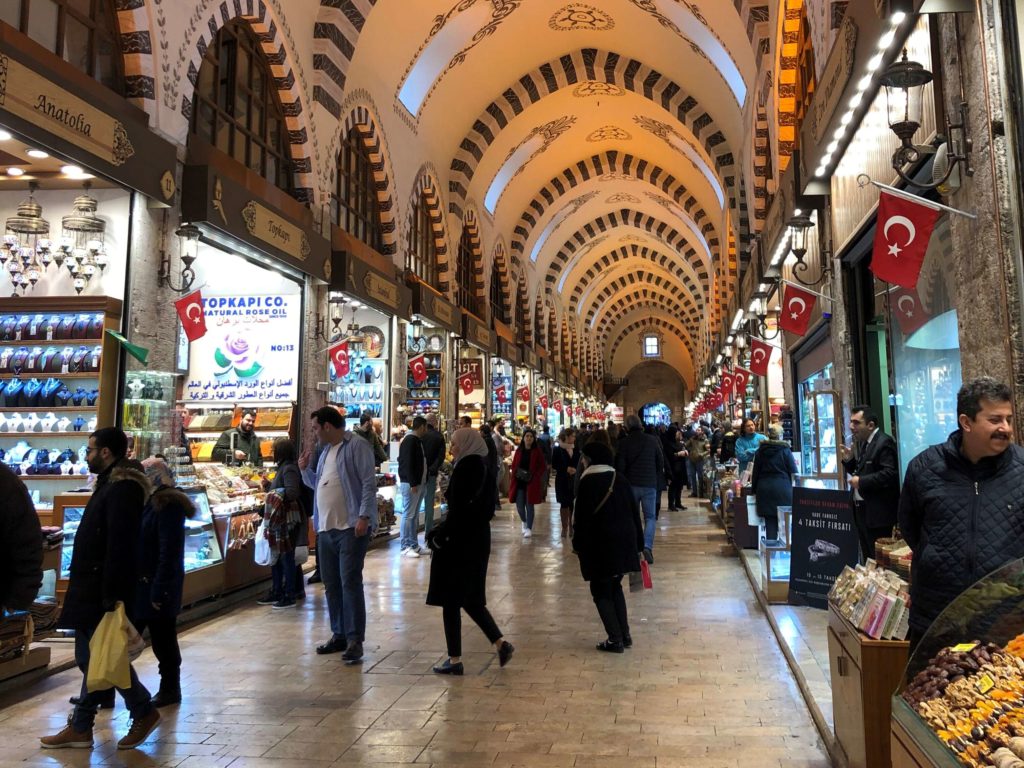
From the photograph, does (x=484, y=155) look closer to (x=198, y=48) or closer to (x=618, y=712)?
(x=198, y=48)

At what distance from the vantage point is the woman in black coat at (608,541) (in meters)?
4.27

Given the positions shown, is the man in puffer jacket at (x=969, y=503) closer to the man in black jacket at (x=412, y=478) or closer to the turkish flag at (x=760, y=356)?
the man in black jacket at (x=412, y=478)

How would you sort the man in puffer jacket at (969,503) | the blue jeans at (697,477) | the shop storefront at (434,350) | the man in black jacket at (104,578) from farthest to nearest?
the blue jeans at (697,477) < the shop storefront at (434,350) < the man in black jacket at (104,578) < the man in puffer jacket at (969,503)

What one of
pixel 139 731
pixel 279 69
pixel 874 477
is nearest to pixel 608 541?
pixel 874 477

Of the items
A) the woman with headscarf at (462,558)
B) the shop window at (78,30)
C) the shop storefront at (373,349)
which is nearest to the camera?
the woman with headscarf at (462,558)

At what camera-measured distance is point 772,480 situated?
250 inches

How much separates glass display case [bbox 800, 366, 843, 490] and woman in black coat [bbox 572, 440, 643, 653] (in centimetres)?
250

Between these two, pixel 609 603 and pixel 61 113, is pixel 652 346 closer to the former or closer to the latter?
pixel 609 603

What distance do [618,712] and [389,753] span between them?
1.01 m

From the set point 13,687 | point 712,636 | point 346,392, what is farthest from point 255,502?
point 346,392

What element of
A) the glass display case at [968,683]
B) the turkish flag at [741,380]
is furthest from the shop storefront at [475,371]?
the glass display case at [968,683]

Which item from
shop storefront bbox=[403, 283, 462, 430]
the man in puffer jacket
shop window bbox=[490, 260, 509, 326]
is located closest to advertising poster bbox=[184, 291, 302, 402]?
shop storefront bbox=[403, 283, 462, 430]

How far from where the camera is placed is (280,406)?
8.71m

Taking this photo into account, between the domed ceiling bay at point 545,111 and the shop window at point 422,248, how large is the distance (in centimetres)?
35
